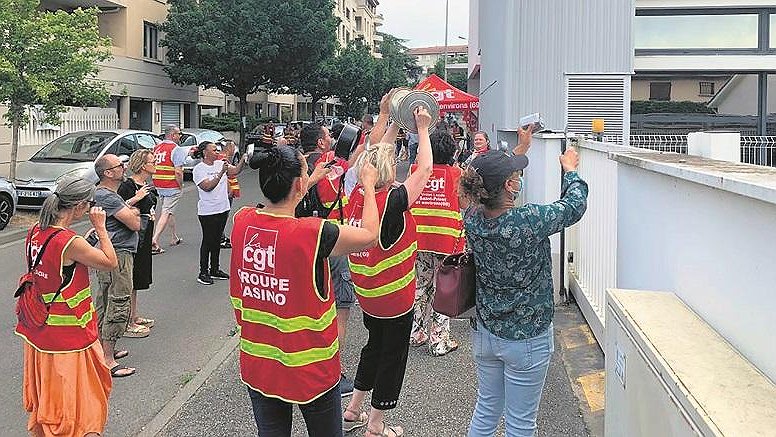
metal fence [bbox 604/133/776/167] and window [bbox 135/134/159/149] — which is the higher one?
window [bbox 135/134/159/149]

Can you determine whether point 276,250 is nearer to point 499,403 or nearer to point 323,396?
point 323,396

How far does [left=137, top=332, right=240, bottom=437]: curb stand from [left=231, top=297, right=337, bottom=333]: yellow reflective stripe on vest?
1.99 meters

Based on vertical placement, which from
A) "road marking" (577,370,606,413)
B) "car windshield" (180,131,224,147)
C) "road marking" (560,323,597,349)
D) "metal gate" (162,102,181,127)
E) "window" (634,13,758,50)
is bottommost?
"road marking" (577,370,606,413)

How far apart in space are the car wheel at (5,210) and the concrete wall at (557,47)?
33.1 ft

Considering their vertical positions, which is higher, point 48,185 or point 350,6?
point 350,6

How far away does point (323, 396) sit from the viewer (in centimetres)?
332

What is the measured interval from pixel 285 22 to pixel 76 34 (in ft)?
54.1

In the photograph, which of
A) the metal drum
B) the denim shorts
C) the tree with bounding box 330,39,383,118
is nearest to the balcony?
the metal drum

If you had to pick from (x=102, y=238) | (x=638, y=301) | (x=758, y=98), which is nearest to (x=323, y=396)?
(x=638, y=301)

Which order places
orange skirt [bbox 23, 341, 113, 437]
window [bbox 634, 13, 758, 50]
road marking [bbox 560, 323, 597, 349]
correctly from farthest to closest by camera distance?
window [bbox 634, 13, 758, 50], road marking [bbox 560, 323, 597, 349], orange skirt [bbox 23, 341, 113, 437]

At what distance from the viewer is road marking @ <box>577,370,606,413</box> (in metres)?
5.13

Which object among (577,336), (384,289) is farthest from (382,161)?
(577,336)

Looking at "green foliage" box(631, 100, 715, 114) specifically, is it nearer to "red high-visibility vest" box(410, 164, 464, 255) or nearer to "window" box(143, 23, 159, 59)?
"red high-visibility vest" box(410, 164, 464, 255)

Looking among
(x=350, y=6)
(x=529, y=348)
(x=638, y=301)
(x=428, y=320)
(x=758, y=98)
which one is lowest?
(x=428, y=320)
